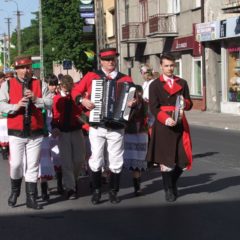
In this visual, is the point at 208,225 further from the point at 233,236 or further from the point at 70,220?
the point at 70,220

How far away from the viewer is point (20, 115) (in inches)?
308


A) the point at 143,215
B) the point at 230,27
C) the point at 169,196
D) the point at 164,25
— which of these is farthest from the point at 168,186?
the point at 164,25

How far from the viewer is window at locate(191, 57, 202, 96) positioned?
30312 millimetres

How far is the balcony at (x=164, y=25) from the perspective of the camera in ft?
105

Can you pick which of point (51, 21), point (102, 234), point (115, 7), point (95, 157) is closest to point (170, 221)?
point (102, 234)

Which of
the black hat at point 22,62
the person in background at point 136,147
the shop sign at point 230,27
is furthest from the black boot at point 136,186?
the shop sign at point 230,27

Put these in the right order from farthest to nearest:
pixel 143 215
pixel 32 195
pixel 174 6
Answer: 1. pixel 174 6
2. pixel 32 195
3. pixel 143 215

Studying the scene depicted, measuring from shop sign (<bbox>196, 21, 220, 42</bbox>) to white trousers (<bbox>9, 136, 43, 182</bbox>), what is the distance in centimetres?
2042

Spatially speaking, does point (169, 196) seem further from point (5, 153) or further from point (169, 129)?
point (5, 153)

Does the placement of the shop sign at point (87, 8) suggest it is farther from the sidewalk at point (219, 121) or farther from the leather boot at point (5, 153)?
the leather boot at point (5, 153)

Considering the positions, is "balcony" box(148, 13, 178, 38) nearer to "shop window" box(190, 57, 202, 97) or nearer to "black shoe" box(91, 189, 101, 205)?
"shop window" box(190, 57, 202, 97)

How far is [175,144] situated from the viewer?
8.19 m

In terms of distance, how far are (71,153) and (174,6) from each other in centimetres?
2478

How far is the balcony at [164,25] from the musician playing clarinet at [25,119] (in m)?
24.6
